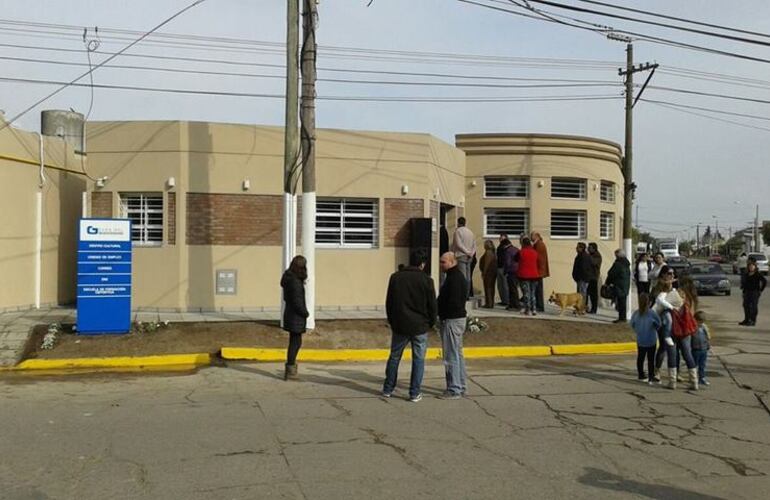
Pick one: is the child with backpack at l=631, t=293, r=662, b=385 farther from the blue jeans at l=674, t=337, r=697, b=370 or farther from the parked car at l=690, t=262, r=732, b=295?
the parked car at l=690, t=262, r=732, b=295

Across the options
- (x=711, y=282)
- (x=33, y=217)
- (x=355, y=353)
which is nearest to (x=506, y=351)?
(x=355, y=353)

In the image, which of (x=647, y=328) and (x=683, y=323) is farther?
(x=647, y=328)

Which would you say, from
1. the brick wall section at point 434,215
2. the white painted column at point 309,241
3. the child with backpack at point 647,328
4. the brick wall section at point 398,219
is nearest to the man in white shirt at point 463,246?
the brick wall section at point 434,215

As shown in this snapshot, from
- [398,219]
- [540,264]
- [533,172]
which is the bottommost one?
[540,264]

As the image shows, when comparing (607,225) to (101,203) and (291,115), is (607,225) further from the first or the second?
(101,203)

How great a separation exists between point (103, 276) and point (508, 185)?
12.3 metres

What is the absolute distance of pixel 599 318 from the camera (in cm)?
1727

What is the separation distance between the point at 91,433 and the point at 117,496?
2046 millimetres

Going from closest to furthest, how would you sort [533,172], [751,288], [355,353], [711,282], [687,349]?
[687,349] → [355,353] → [751,288] → [533,172] → [711,282]

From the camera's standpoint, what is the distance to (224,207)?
15930 millimetres

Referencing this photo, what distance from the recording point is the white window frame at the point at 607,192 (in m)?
22.8

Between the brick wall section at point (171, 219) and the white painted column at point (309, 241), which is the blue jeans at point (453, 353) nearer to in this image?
the white painted column at point (309, 241)

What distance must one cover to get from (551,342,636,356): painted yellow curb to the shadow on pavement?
7737 millimetres

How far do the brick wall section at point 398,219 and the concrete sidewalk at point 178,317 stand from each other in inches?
64.3
